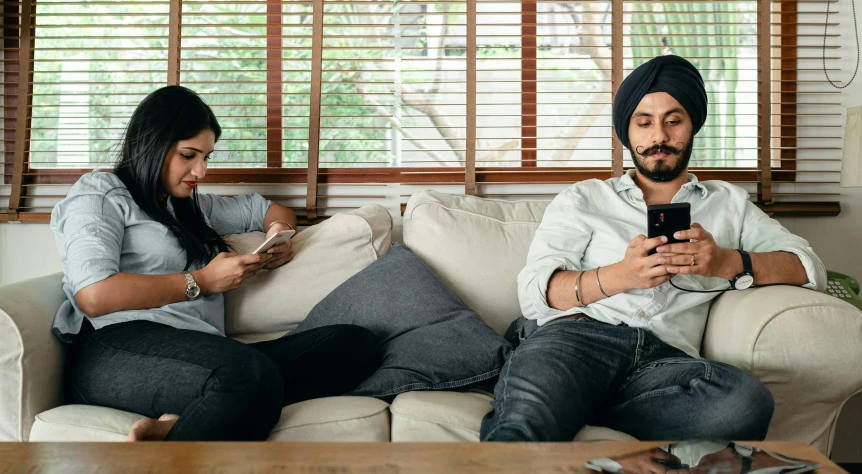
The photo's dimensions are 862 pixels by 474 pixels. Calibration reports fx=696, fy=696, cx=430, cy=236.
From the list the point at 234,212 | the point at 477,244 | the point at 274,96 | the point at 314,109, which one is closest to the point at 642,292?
the point at 477,244

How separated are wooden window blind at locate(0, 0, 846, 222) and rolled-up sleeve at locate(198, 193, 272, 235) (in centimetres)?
30

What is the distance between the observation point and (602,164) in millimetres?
2750

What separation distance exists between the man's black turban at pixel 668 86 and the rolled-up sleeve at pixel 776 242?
31cm

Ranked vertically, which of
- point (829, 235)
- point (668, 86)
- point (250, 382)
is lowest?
point (250, 382)

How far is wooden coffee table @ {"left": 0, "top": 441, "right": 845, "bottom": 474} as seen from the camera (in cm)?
94

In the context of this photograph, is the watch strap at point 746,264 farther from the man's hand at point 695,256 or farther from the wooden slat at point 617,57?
the wooden slat at point 617,57

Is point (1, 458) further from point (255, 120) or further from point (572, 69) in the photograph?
point (572, 69)

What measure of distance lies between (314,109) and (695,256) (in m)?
1.53

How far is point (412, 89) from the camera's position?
2699mm

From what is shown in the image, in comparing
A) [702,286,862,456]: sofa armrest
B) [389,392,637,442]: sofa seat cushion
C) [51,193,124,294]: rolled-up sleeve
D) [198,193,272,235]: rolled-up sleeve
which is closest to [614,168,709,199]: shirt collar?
[702,286,862,456]: sofa armrest

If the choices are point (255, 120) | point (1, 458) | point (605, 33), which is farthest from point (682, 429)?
point (255, 120)

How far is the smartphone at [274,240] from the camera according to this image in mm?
1970

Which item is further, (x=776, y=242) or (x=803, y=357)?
(x=776, y=242)

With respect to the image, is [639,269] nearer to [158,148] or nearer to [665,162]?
[665,162]
